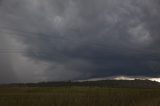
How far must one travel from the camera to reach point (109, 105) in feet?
230

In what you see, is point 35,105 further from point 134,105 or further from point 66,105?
point 134,105

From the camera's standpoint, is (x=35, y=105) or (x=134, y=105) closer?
(x=134, y=105)

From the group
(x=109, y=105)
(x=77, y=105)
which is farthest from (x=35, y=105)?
(x=109, y=105)

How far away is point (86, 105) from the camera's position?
69.1 meters

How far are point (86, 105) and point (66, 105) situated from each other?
3816 mm

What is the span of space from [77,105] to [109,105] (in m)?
6.20

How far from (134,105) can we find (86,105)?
9641 millimetres

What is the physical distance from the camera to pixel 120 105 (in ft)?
226

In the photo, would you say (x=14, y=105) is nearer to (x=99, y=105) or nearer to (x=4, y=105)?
(x=4, y=105)

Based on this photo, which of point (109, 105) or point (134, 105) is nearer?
point (134, 105)

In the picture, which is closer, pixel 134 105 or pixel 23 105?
pixel 134 105

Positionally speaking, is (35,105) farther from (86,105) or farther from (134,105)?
(134,105)

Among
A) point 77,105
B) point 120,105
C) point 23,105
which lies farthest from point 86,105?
point 23,105

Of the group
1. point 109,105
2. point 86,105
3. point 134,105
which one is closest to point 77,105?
point 86,105
